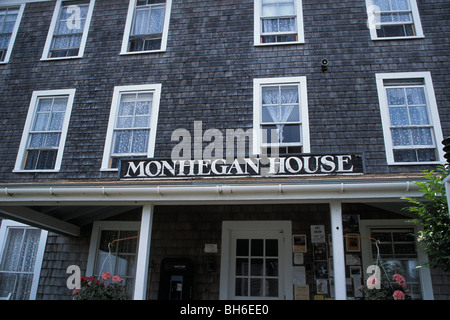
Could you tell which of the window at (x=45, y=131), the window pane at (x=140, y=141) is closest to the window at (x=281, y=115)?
the window pane at (x=140, y=141)

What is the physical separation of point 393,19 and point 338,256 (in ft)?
18.3

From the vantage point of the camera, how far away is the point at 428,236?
15.7 ft

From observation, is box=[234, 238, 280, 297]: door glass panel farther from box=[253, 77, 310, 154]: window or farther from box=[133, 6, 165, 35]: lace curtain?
box=[133, 6, 165, 35]: lace curtain

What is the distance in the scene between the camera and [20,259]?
297 inches

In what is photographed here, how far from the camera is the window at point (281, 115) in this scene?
726 centimetres

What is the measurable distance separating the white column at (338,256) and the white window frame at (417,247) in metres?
1.80

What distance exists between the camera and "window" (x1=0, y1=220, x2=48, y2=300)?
24.0 feet

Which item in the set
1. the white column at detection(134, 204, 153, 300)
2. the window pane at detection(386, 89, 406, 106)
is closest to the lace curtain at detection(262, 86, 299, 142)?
the window pane at detection(386, 89, 406, 106)

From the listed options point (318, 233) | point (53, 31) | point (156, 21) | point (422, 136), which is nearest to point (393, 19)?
point (422, 136)

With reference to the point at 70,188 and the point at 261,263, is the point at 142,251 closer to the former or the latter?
the point at 70,188

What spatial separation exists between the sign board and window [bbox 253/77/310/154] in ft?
3.58

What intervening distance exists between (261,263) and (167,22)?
18.6ft

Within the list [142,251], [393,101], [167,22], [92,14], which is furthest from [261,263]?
[92,14]

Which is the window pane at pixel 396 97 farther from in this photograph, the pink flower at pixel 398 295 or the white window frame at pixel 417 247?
the pink flower at pixel 398 295
